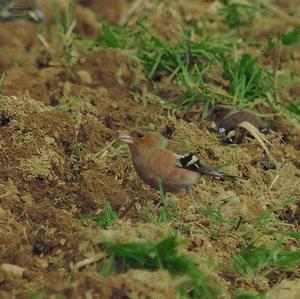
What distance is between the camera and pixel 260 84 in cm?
847

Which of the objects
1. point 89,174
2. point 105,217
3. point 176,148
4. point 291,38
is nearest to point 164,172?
point 176,148

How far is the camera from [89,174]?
6590mm

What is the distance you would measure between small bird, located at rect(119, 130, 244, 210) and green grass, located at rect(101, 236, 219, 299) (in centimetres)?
120

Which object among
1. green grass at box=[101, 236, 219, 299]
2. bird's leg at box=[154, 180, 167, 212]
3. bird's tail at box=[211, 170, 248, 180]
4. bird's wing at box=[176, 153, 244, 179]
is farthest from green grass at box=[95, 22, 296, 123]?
green grass at box=[101, 236, 219, 299]

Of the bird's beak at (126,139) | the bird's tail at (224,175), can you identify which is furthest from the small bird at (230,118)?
the bird's beak at (126,139)

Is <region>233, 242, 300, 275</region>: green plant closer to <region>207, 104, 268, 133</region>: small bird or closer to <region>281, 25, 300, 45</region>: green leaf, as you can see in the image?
<region>207, 104, 268, 133</region>: small bird

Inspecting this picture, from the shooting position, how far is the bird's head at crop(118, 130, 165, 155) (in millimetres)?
6449

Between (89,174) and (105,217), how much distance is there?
0.77 m

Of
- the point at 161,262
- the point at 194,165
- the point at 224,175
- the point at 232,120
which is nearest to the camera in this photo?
the point at 161,262

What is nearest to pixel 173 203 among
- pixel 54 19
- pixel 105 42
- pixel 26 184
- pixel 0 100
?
pixel 26 184

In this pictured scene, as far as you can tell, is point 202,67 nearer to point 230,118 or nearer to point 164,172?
point 230,118

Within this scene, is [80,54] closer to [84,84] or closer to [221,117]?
[84,84]

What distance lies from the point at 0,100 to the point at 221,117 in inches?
72.5

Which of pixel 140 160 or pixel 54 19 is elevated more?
pixel 140 160
